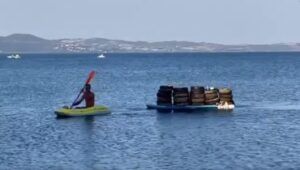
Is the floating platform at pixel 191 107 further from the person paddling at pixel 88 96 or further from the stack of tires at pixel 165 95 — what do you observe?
the person paddling at pixel 88 96

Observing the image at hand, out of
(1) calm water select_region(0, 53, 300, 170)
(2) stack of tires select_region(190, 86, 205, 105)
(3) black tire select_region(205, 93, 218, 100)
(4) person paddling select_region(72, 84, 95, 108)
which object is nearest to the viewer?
(1) calm water select_region(0, 53, 300, 170)

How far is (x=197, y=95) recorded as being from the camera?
253 feet

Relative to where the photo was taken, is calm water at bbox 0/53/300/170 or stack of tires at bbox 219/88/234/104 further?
stack of tires at bbox 219/88/234/104

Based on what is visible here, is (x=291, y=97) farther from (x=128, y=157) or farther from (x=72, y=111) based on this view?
(x=128, y=157)

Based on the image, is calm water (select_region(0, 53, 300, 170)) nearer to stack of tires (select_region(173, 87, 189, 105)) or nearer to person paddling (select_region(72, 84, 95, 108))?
person paddling (select_region(72, 84, 95, 108))

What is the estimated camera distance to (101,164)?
46375mm

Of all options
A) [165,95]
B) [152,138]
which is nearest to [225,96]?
[165,95]

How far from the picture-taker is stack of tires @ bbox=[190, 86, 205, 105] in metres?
76.8

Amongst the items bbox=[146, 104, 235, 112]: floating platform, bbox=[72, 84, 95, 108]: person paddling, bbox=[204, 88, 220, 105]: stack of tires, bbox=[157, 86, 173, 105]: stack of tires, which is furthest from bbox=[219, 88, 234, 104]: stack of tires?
bbox=[72, 84, 95, 108]: person paddling

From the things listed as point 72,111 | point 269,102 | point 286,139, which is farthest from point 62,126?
point 269,102

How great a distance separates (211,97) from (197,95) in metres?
1.27

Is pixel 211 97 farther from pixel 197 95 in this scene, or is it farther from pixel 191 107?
pixel 191 107

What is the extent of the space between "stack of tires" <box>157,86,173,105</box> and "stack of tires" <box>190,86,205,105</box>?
1724 mm

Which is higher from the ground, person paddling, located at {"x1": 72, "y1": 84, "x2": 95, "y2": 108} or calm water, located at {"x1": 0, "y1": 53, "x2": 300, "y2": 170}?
person paddling, located at {"x1": 72, "y1": 84, "x2": 95, "y2": 108}
